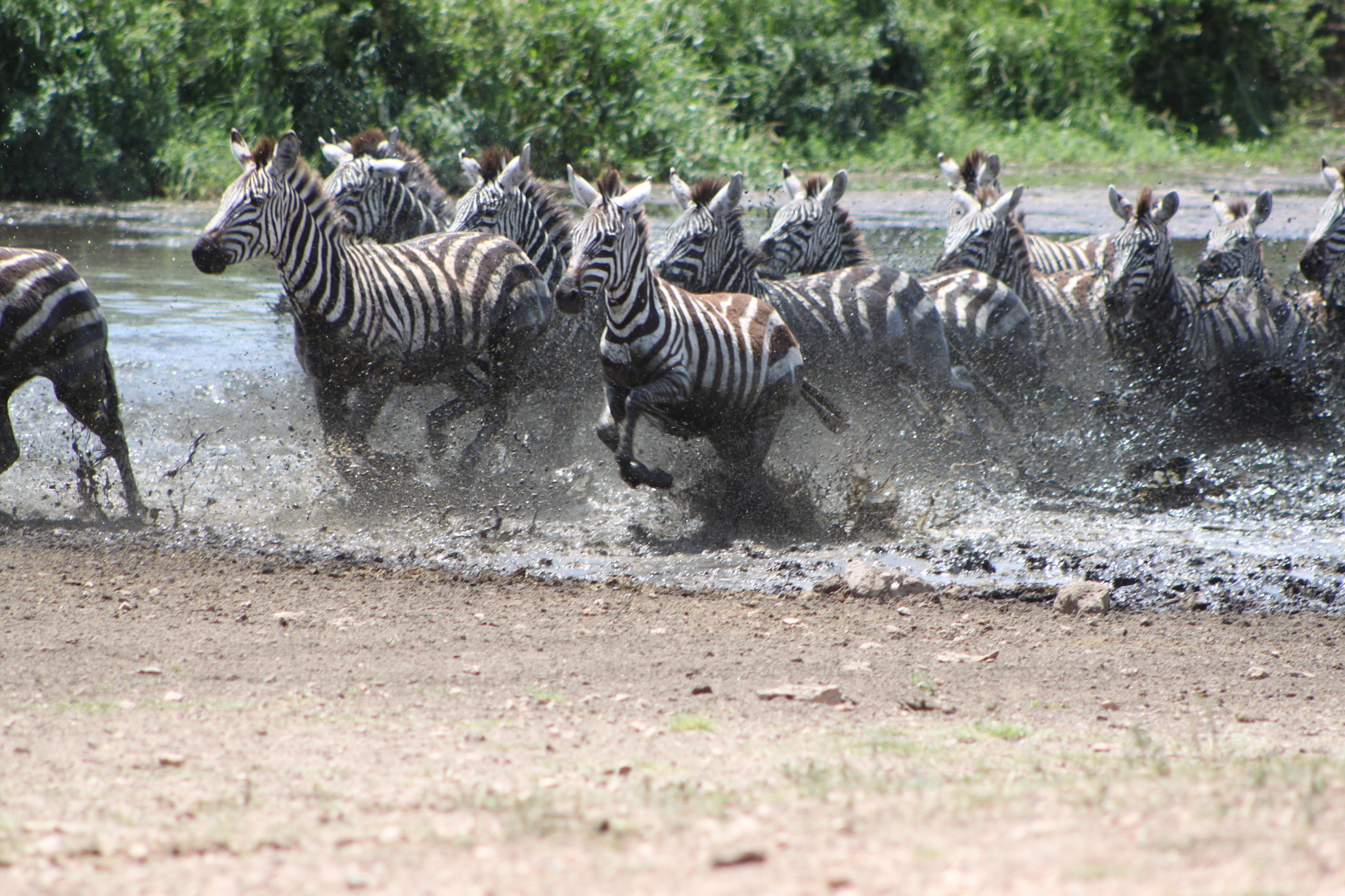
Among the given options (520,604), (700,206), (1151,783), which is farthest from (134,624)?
(700,206)

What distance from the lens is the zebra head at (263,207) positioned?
7.18m

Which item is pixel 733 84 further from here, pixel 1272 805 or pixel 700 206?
pixel 1272 805

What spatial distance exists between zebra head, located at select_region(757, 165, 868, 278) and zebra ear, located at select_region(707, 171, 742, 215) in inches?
41.5

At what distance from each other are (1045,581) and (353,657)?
11.3ft

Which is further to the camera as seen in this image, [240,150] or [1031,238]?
[1031,238]

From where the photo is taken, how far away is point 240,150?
317 inches

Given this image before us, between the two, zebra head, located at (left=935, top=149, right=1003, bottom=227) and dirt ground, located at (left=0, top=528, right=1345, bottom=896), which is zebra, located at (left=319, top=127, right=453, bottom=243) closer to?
zebra head, located at (left=935, top=149, right=1003, bottom=227)

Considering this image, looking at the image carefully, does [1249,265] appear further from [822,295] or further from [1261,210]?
[822,295]

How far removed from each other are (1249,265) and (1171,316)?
1.52 meters

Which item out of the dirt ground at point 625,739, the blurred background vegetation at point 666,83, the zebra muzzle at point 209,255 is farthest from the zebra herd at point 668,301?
the blurred background vegetation at point 666,83

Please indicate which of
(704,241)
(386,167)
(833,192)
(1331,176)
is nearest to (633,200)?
(704,241)

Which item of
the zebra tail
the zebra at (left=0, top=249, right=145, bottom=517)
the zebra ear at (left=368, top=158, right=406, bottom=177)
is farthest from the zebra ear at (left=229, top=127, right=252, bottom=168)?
the zebra tail

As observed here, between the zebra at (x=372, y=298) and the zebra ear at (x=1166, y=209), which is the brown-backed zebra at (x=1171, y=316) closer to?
the zebra ear at (x=1166, y=209)

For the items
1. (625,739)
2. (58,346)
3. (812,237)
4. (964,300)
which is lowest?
(625,739)
